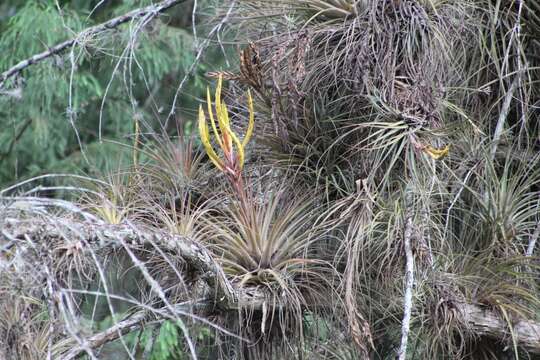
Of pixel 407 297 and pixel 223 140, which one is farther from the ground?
pixel 223 140

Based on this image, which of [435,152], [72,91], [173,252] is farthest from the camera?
[72,91]

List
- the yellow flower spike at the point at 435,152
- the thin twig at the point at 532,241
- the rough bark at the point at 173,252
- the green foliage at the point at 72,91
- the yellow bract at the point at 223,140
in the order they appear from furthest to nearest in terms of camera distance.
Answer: the green foliage at the point at 72,91 < the thin twig at the point at 532,241 < the yellow flower spike at the point at 435,152 < the yellow bract at the point at 223,140 < the rough bark at the point at 173,252

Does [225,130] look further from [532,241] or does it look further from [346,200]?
[532,241]

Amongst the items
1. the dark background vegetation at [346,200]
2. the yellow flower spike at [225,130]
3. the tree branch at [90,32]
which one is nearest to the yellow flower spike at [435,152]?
the dark background vegetation at [346,200]

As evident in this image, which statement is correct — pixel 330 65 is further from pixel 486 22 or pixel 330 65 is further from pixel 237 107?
pixel 486 22

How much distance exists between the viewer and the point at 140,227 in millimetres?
2393

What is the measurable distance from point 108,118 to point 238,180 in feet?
10.4

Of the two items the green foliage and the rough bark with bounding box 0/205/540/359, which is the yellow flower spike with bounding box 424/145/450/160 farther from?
the green foliage

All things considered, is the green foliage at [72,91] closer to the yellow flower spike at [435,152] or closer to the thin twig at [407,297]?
the yellow flower spike at [435,152]

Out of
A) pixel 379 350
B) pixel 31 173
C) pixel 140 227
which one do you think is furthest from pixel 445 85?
pixel 31 173

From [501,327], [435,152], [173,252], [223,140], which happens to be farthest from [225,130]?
[501,327]

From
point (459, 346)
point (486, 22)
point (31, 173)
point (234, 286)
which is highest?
point (486, 22)

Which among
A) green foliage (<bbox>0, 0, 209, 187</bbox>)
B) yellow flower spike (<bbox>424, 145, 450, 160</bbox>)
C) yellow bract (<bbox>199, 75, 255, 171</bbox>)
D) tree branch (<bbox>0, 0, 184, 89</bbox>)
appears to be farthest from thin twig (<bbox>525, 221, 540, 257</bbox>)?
green foliage (<bbox>0, 0, 209, 187</bbox>)

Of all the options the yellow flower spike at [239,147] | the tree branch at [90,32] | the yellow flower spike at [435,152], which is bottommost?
the yellow flower spike at [435,152]
